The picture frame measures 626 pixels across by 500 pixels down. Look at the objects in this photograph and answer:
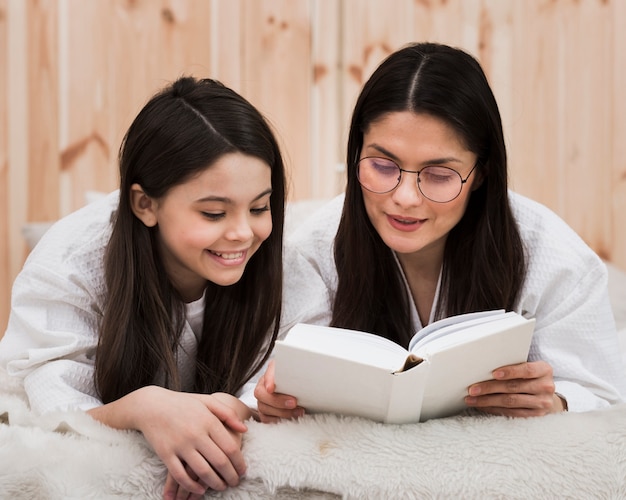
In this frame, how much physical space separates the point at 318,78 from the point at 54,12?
2.85ft

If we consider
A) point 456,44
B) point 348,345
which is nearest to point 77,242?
point 348,345

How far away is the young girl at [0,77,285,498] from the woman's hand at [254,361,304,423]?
0.26 ft

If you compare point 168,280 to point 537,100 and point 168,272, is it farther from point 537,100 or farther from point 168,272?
point 537,100

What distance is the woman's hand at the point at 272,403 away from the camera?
1.15 meters

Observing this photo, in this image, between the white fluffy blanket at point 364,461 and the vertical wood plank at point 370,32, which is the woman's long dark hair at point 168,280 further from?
the vertical wood plank at point 370,32

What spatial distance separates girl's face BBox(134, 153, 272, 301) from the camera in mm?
1396

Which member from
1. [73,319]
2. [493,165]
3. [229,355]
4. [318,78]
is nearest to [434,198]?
[493,165]

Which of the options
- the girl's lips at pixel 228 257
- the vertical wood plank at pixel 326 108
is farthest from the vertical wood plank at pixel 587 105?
the girl's lips at pixel 228 257

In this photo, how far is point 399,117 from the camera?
4.69ft

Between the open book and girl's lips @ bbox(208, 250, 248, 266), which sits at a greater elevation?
girl's lips @ bbox(208, 250, 248, 266)

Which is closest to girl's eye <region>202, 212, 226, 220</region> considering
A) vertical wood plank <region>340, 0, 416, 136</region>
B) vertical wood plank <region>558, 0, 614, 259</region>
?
vertical wood plank <region>340, 0, 416, 136</region>

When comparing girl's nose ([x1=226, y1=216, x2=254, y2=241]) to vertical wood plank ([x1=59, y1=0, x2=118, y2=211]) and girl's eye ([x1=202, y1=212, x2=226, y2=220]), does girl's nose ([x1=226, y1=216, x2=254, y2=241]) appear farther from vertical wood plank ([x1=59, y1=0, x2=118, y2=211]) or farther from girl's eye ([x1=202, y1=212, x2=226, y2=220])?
vertical wood plank ([x1=59, y1=0, x2=118, y2=211])

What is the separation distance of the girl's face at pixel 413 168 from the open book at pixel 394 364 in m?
0.36

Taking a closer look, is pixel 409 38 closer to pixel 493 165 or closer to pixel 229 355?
pixel 493 165
